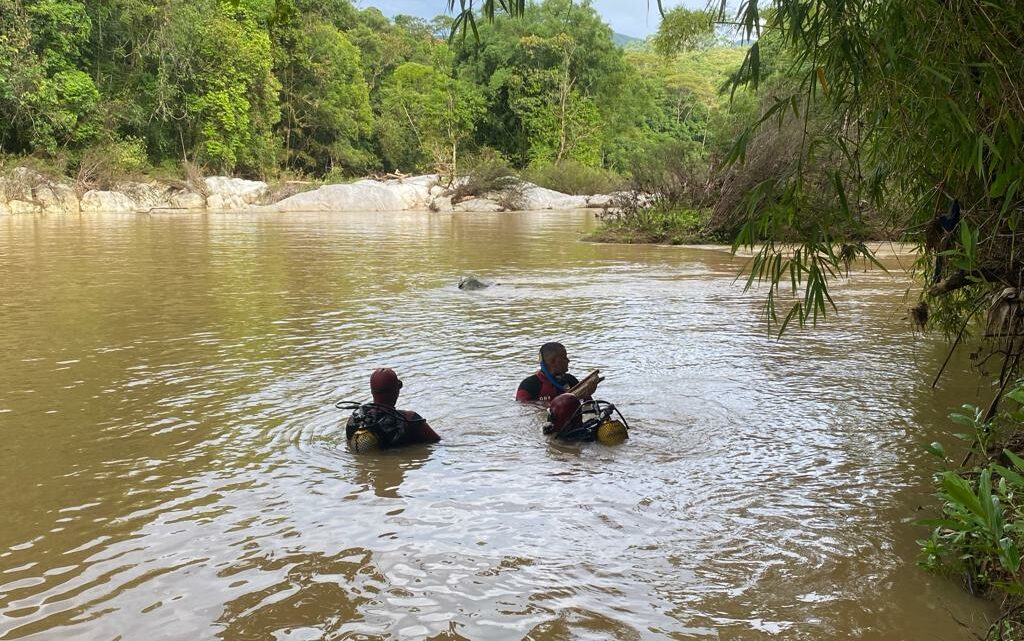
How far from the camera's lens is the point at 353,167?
59438 mm

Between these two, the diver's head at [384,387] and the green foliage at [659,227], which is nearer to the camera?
the diver's head at [384,387]

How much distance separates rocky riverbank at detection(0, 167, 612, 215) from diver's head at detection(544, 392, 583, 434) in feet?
116

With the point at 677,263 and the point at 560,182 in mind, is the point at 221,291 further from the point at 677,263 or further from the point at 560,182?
the point at 560,182

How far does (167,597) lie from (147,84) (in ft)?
155

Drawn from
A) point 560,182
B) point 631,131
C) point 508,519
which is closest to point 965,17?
point 508,519

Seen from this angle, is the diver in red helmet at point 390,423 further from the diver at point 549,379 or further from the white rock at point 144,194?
the white rock at point 144,194

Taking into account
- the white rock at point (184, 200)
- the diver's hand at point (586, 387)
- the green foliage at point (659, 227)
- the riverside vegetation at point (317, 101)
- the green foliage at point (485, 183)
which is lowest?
the diver's hand at point (586, 387)

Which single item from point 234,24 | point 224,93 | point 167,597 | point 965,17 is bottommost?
point 167,597

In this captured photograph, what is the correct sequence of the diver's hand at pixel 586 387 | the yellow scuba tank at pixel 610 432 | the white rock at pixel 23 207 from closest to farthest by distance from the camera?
the yellow scuba tank at pixel 610 432 < the diver's hand at pixel 586 387 < the white rock at pixel 23 207

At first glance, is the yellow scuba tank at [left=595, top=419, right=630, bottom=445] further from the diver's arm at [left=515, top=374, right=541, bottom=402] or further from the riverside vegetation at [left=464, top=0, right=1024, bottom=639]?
the riverside vegetation at [left=464, top=0, right=1024, bottom=639]

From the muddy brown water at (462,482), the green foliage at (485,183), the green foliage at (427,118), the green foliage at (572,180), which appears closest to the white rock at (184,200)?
the green foliage at (485,183)

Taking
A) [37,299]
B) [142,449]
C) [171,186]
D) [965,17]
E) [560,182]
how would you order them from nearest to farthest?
[965,17] < [142,449] < [37,299] < [171,186] < [560,182]

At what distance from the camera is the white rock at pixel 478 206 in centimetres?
4300

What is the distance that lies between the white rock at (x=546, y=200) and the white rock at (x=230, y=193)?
46.6 feet
